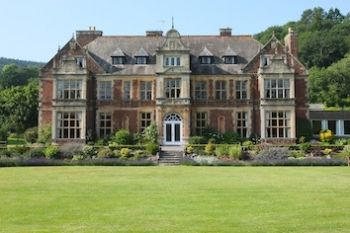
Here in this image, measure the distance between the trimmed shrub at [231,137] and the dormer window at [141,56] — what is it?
9.67 metres

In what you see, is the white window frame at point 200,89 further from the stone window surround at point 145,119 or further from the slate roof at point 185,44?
the stone window surround at point 145,119

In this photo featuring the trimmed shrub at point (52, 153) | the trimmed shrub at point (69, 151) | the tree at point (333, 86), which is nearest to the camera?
the trimmed shrub at point (52, 153)

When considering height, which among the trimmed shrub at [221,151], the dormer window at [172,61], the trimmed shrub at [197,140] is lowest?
the trimmed shrub at [221,151]

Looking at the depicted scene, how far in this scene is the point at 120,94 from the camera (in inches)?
1800

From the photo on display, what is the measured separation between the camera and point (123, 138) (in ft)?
141

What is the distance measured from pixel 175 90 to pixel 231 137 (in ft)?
20.3

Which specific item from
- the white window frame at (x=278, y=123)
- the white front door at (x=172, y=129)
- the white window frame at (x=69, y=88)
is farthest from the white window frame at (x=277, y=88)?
the white window frame at (x=69, y=88)

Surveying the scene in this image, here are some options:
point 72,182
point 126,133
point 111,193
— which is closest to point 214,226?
point 111,193

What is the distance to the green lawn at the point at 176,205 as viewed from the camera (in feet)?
A: 37.3

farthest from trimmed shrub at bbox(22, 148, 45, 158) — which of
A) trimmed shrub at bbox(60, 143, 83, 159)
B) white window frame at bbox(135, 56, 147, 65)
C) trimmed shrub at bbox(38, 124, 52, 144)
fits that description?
white window frame at bbox(135, 56, 147, 65)

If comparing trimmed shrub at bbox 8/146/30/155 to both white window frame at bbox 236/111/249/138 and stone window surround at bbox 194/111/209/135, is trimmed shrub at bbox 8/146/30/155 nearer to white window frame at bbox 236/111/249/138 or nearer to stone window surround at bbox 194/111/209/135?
stone window surround at bbox 194/111/209/135

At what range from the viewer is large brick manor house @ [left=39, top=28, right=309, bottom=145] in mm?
43781

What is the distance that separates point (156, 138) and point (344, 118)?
20.4m

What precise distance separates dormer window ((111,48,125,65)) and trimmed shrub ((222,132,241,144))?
1120 cm
